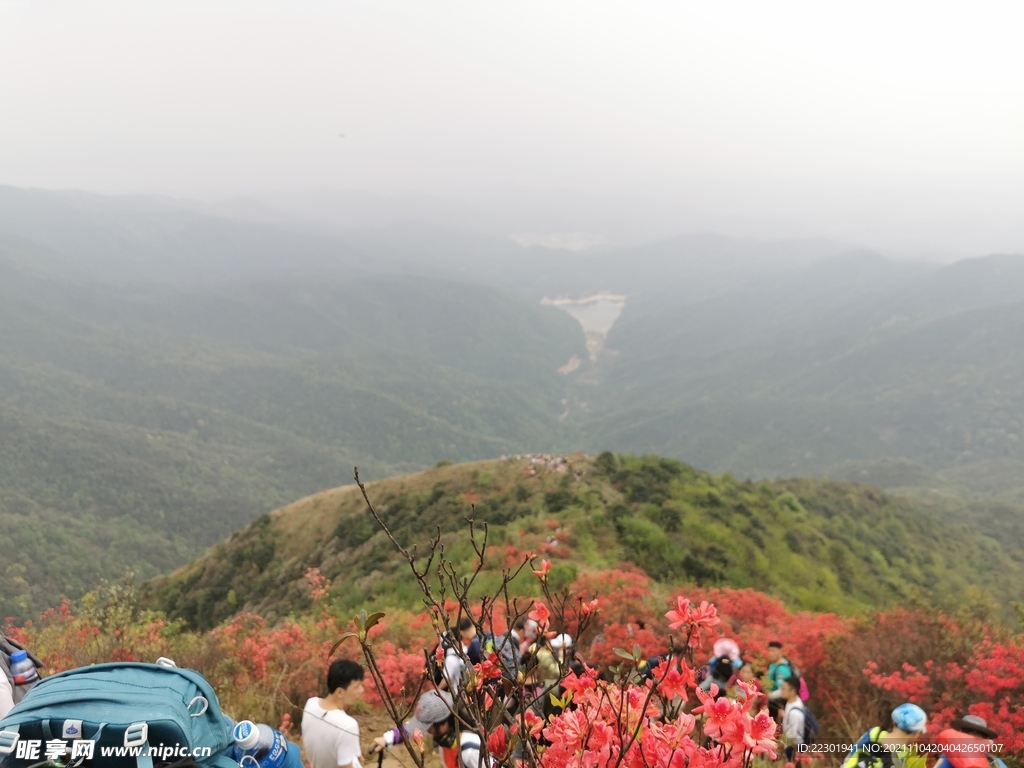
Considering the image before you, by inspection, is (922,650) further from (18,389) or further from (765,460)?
(18,389)

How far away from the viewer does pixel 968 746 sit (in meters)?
3.63

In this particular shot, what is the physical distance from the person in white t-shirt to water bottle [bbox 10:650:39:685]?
168 cm

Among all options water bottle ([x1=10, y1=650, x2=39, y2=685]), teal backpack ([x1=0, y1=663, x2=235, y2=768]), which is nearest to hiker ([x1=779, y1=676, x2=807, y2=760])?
teal backpack ([x1=0, y1=663, x2=235, y2=768])

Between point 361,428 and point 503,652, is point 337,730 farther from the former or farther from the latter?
point 361,428

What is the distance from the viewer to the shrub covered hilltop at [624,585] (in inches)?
241

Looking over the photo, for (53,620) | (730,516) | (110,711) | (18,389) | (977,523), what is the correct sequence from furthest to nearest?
1. (18,389)
2. (977,523)
3. (730,516)
4. (53,620)
5. (110,711)

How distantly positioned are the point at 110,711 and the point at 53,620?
10.4 m

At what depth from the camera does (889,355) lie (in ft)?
557

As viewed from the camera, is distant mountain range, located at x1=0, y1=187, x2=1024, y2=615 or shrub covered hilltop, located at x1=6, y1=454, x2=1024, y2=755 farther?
distant mountain range, located at x1=0, y1=187, x2=1024, y2=615

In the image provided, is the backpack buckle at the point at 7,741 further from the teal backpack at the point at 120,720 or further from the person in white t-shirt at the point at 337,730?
the person in white t-shirt at the point at 337,730

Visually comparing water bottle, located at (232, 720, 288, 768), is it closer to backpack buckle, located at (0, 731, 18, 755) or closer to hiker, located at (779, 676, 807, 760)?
backpack buckle, located at (0, 731, 18, 755)

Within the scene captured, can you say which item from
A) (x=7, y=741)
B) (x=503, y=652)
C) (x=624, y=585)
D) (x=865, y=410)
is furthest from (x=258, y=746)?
(x=865, y=410)

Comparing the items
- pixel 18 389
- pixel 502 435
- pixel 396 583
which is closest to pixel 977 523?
pixel 396 583

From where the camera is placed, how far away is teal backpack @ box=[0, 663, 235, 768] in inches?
72.1
